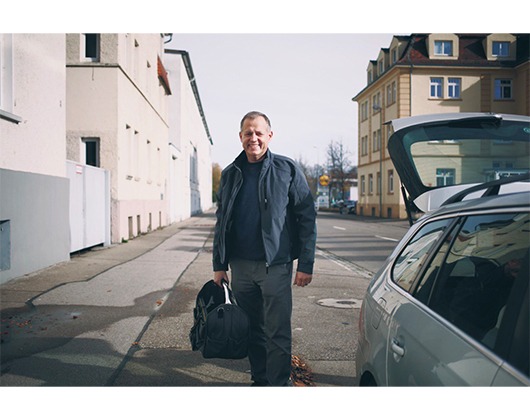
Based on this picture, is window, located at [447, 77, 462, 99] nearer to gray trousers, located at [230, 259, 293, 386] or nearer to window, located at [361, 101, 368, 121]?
window, located at [361, 101, 368, 121]

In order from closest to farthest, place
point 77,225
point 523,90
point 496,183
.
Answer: point 496,183
point 77,225
point 523,90

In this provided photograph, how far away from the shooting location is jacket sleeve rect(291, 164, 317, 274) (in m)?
3.81

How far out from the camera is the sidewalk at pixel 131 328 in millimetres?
4363

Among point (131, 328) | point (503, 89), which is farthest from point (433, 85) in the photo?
point (131, 328)

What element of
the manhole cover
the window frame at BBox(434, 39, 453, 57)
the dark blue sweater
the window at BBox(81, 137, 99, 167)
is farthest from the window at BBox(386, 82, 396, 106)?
the dark blue sweater

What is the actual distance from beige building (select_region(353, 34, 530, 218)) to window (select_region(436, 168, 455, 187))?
24.3 metres

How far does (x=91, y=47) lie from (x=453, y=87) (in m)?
26.0

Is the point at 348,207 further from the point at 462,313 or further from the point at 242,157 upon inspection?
the point at 462,313

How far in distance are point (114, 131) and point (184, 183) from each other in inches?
910

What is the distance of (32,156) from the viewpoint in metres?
9.36

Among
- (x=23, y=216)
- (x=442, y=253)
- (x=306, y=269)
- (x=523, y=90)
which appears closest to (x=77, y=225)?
(x=23, y=216)

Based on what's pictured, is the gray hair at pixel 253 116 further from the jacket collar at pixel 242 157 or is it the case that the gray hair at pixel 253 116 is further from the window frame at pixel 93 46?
the window frame at pixel 93 46

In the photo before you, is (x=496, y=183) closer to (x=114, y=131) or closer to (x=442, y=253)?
(x=442, y=253)

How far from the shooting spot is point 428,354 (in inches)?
80.9
